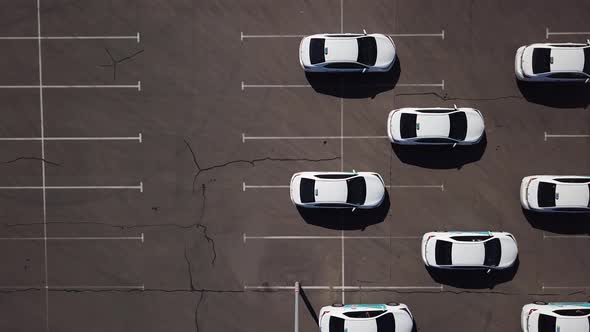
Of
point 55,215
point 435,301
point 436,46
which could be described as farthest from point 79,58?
point 435,301

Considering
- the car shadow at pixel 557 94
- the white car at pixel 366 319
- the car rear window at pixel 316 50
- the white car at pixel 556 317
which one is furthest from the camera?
the car shadow at pixel 557 94

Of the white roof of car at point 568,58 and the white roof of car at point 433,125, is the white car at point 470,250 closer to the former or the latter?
the white roof of car at point 433,125

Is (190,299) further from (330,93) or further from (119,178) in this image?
(330,93)

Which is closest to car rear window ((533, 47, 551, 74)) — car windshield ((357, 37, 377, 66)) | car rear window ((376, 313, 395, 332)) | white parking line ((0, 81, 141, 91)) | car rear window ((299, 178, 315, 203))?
car windshield ((357, 37, 377, 66))

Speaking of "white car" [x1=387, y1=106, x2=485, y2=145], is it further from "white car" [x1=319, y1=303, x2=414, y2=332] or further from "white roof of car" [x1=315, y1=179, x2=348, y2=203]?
"white car" [x1=319, y1=303, x2=414, y2=332]

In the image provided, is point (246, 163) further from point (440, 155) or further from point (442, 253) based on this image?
point (442, 253)

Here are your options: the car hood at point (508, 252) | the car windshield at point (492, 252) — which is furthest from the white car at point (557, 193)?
the car windshield at point (492, 252)
